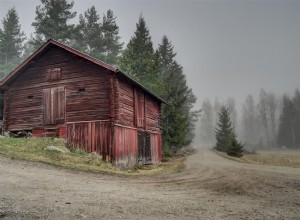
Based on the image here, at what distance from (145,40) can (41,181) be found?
35.7 meters

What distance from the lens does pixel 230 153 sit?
4159cm

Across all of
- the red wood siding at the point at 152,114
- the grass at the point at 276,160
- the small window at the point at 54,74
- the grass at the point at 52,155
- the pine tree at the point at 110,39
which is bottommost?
the grass at the point at 276,160

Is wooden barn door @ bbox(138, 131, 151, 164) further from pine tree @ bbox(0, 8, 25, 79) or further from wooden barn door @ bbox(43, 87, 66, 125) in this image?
pine tree @ bbox(0, 8, 25, 79)

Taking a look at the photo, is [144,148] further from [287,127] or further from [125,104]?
[287,127]

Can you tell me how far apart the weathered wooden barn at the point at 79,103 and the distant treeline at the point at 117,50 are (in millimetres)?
12696

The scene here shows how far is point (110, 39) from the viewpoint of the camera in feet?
174

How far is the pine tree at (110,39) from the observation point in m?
52.9

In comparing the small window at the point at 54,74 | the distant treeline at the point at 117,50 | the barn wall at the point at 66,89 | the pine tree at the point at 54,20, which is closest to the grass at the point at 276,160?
the distant treeline at the point at 117,50

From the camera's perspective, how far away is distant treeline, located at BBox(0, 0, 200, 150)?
121 feet

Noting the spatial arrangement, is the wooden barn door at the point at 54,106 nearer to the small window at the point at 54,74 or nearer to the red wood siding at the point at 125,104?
the small window at the point at 54,74

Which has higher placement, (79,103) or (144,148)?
(79,103)

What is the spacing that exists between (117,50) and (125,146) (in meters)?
37.6

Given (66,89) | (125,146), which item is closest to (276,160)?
(125,146)

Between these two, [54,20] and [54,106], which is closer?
[54,106]
